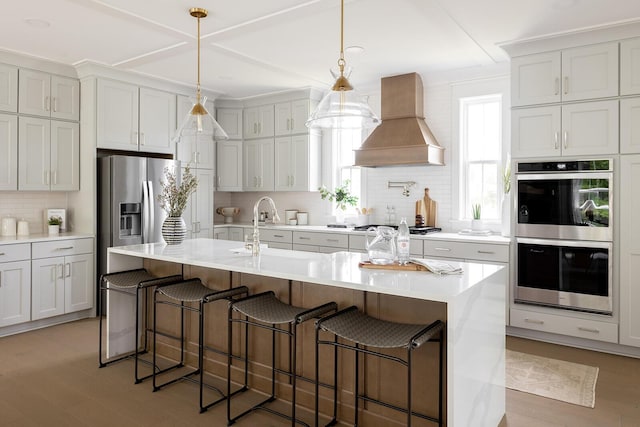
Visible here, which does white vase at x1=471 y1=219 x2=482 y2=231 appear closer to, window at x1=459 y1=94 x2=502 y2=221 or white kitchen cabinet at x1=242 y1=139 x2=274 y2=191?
window at x1=459 y1=94 x2=502 y2=221

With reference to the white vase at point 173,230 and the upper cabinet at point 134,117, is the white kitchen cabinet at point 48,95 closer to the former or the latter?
the upper cabinet at point 134,117

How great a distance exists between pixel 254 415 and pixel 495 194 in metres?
3.72

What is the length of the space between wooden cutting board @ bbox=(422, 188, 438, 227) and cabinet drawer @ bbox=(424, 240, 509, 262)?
2.46 feet

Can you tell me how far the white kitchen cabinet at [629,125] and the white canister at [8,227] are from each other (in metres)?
5.98

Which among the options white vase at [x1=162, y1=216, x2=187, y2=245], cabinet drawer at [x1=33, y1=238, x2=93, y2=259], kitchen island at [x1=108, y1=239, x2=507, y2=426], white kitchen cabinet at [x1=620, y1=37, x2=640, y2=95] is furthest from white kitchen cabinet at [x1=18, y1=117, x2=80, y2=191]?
white kitchen cabinet at [x1=620, y1=37, x2=640, y2=95]

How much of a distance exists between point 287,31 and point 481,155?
271 centimetres

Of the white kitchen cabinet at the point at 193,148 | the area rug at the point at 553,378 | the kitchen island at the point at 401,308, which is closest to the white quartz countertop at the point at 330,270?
the kitchen island at the point at 401,308

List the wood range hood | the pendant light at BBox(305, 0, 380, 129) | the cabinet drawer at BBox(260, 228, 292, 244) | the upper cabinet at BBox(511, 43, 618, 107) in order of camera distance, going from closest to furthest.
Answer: the pendant light at BBox(305, 0, 380, 129), the upper cabinet at BBox(511, 43, 618, 107), the wood range hood, the cabinet drawer at BBox(260, 228, 292, 244)

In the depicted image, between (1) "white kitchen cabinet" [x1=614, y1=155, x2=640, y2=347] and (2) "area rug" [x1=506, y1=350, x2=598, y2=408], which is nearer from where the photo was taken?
(2) "area rug" [x1=506, y1=350, x2=598, y2=408]

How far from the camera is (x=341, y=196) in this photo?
20.2 ft

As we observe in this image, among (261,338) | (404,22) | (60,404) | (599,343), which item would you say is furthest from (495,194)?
(60,404)

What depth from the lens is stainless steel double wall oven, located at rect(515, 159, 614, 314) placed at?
405cm

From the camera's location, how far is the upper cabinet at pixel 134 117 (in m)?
5.27

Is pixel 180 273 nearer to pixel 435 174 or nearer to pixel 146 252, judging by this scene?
pixel 146 252
